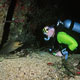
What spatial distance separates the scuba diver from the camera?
13.3 feet

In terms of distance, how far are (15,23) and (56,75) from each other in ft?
6.23

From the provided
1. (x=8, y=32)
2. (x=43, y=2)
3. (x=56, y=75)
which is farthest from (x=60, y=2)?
(x=56, y=75)

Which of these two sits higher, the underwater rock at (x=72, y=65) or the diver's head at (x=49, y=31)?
the diver's head at (x=49, y=31)

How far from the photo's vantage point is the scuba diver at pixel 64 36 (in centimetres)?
404

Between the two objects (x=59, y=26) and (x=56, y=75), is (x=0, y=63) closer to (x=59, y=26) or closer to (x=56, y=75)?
(x=56, y=75)

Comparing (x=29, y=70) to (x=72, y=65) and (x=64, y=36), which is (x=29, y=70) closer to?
(x=72, y=65)

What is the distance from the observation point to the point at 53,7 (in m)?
4.77

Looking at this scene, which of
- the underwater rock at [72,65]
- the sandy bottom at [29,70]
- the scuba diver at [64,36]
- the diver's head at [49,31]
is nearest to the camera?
the sandy bottom at [29,70]

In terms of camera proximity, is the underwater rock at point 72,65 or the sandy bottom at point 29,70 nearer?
the sandy bottom at point 29,70

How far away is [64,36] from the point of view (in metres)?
4.13

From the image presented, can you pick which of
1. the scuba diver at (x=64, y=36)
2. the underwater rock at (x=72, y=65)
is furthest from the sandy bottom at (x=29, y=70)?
the scuba diver at (x=64, y=36)

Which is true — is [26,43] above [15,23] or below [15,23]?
below

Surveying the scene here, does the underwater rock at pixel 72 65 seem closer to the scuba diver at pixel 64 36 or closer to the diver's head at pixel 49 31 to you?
the scuba diver at pixel 64 36

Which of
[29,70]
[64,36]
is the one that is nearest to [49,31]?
[64,36]
